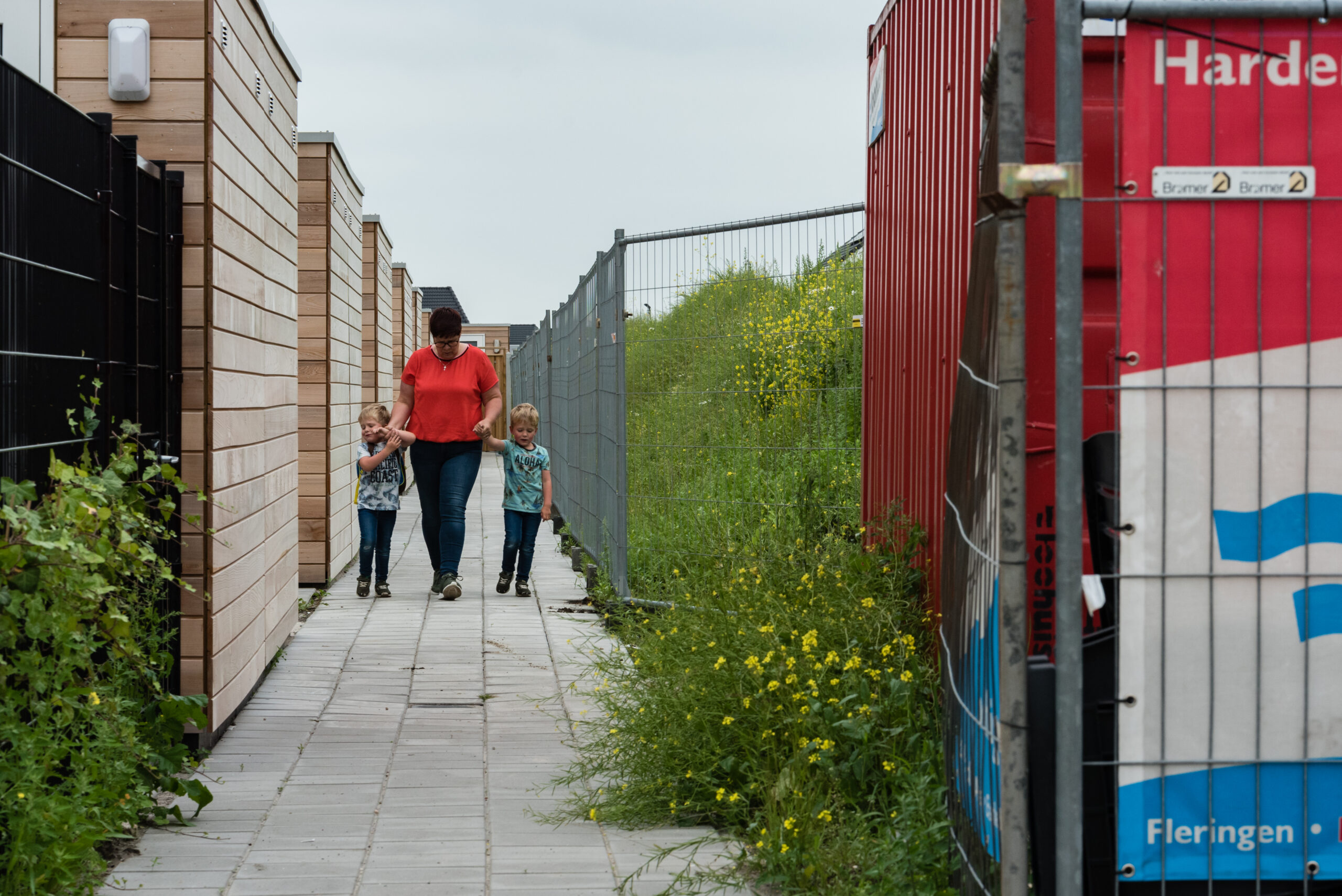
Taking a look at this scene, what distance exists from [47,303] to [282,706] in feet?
8.52

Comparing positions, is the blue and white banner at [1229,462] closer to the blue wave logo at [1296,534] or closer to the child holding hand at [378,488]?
the blue wave logo at [1296,534]

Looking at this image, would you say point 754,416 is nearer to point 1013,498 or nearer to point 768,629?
point 768,629

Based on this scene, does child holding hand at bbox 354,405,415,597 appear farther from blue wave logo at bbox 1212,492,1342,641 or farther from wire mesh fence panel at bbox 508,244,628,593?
blue wave logo at bbox 1212,492,1342,641

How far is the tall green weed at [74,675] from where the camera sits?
9.93ft

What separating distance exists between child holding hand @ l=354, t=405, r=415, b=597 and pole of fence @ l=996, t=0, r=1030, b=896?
6531 millimetres

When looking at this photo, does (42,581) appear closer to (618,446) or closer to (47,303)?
(47,303)

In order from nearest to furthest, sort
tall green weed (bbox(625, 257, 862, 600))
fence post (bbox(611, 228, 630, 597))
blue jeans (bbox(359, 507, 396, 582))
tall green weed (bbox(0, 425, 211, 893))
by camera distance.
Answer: tall green weed (bbox(0, 425, 211, 893)), tall green weed (bbox(625, 257, 862, 600)), fence post (bbox(611, 228, 630, 597)), blue jeans (bbox(359, 507, 396, 582))

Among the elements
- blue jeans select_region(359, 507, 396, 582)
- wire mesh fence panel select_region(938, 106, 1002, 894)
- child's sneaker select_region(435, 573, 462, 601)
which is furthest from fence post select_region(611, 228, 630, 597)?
wire mesh fence panel select_region(938, 106, 1002, 894)

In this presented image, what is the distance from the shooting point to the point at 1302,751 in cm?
251

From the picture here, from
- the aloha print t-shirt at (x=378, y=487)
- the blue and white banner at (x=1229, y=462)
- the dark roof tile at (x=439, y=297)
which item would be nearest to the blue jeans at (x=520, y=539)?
the aloha print t-shirt at (x=378, y=487)

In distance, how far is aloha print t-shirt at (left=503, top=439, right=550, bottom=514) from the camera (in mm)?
8922

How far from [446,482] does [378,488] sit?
522 mm

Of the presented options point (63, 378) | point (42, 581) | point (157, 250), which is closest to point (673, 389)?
point (157, 250)

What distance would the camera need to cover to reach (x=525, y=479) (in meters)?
8.91
